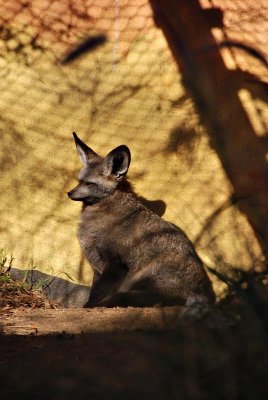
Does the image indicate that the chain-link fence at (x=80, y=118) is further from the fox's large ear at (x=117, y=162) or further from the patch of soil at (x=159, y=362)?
the patch of soil at (x=159, y=362)

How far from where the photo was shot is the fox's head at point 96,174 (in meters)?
7.73

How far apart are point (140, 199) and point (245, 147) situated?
1320 mm

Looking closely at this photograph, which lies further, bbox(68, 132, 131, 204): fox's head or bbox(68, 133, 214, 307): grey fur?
bbox(68, 132, 131, 204): fox's head

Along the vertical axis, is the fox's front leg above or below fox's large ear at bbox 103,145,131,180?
below

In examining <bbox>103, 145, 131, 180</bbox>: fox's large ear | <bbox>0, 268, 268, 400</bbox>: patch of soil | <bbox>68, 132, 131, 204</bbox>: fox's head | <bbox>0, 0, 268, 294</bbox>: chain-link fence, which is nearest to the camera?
<bbox>0, 268, 268, 400</bbox>: patch of soil

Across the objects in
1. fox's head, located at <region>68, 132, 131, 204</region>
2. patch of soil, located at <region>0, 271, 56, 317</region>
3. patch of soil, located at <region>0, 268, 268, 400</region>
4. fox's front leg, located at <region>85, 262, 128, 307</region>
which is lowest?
fox's front leg, located at <region>85, 262, 128, 307</region>

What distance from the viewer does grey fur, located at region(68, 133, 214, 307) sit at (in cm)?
737

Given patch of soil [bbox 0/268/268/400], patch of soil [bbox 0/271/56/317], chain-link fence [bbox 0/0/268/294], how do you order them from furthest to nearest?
chain-link fence [bbox 0/0/268/294], patch of soil [bbox 0/271/56/317], patch of soil [bbox 0/268/268/400]

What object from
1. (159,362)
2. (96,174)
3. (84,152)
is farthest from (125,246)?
(159,362)

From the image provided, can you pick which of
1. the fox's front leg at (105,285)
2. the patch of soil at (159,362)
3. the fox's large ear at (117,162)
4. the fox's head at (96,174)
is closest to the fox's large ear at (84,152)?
the fox's head at (96,174)

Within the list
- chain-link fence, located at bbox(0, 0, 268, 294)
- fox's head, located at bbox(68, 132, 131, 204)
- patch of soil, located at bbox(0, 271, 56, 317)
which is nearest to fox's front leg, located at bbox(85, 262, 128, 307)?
patch of soil, located at bbox(0, 271, 56, 317)

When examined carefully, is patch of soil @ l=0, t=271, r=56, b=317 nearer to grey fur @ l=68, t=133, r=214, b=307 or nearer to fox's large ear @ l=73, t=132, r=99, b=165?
grey fur @ l=68, t=133, r=214, b=307

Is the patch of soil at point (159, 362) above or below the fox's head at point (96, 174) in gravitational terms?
above

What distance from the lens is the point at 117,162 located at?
7758 mm
